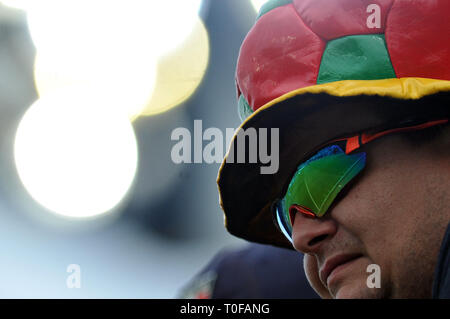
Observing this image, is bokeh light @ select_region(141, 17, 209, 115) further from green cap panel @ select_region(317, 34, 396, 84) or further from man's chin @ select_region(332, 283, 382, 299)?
man's chin @ select_region(332, 283, 382, 299)

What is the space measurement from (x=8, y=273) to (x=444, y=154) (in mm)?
4263

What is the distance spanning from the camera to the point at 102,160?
210 inches

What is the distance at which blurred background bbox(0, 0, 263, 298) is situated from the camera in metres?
4.82

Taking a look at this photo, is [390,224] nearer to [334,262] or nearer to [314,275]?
[334,262]

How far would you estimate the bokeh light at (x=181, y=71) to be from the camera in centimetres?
557

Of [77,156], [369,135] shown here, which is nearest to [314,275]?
[369,135]

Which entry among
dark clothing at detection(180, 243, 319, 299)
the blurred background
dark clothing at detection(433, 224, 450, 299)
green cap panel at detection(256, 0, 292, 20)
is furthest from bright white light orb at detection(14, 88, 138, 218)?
dark clothing at detection(433, 224, 450, 299)

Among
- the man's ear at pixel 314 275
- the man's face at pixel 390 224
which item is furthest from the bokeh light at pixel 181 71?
the man's face at pixel 390 224

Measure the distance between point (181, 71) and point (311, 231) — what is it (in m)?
5.49

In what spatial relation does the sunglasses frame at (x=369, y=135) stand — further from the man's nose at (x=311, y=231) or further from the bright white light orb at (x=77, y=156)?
the bright white light orb at (x=77, y=156)

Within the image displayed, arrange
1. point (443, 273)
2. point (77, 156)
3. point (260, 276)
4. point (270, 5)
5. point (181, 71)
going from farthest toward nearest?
1. point (181, 71)
2. point (77, 156)
3. point (260, 276)
4. point (270, 5)
5. point (443, 273)

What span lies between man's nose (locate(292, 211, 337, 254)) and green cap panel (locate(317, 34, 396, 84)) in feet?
1.26

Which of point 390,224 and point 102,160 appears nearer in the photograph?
point 390,224
